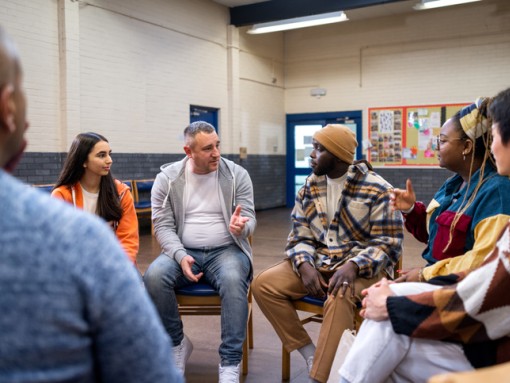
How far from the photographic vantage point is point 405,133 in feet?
32.1

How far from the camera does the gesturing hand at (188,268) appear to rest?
2.56 m

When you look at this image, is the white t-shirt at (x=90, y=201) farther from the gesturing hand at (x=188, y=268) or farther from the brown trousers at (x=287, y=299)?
the brown trousers at (x=287, y=299)

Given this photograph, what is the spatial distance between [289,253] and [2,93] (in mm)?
1987

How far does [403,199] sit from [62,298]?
6.14ft

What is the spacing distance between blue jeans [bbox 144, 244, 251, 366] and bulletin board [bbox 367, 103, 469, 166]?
24.8 ft

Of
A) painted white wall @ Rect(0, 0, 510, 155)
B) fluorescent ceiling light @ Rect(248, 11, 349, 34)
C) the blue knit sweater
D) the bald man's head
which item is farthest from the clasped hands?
fluorescent ceiling light @ Rect(248, 11, 349, 34)

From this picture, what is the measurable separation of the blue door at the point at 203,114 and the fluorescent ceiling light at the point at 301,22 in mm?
1659

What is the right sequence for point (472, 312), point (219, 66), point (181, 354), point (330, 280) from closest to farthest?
point (472, 312), point (330, 280), point (181, 354), point (219, 66)

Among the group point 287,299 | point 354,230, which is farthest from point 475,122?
point 287,299

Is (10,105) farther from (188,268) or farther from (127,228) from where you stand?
(127,228)

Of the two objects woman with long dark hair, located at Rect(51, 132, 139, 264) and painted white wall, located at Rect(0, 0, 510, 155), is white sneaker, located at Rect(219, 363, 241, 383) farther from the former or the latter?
painted white wall, located at Rect(0, 0, 510, 155)

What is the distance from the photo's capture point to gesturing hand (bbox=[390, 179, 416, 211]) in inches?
90.8

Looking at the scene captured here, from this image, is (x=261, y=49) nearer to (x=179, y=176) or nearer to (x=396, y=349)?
(x=179, y=176)

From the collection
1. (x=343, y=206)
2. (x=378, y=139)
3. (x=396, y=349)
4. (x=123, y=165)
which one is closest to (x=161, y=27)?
(x=123, y=165)
